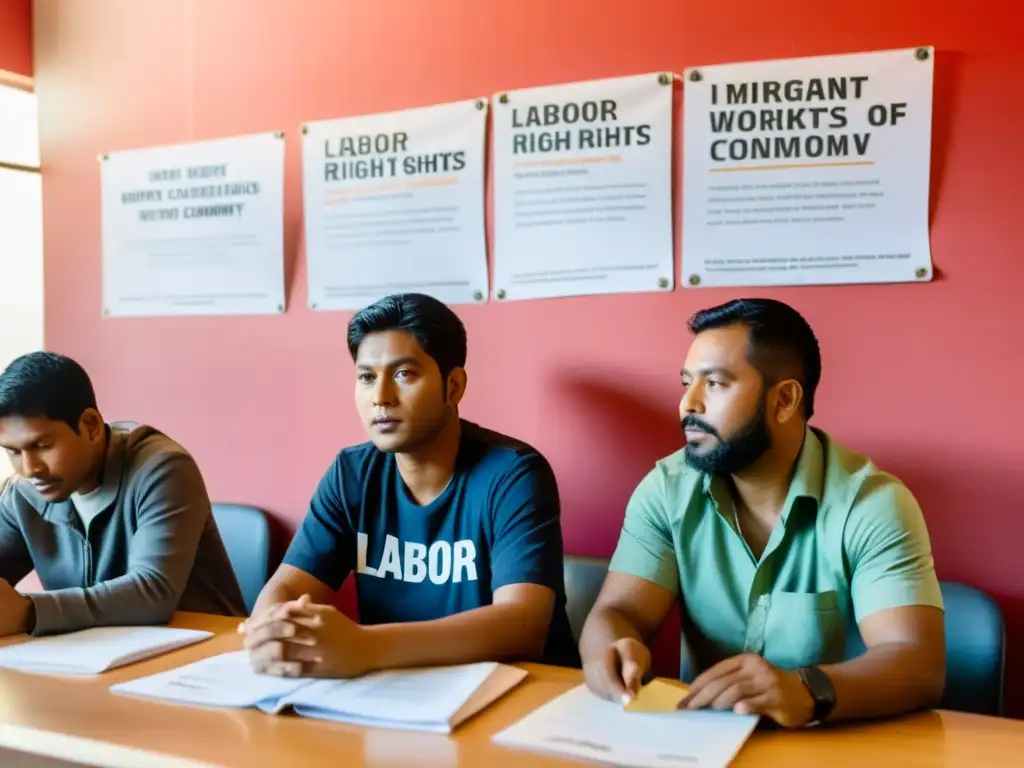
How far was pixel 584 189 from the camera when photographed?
6.06 ft

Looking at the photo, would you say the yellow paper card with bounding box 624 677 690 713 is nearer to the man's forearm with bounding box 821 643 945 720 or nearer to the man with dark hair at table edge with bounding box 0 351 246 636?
the man's forearm with bounding box 821 643 945 720

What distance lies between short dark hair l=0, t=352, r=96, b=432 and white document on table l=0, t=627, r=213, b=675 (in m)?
0.42

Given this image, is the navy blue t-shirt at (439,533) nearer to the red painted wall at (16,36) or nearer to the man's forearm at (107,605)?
the man's forearm at (107,605)

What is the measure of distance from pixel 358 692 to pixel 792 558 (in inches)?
25.7

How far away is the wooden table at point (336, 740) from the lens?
0.94 metres

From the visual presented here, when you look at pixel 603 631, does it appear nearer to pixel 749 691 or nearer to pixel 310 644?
pixel 749 691

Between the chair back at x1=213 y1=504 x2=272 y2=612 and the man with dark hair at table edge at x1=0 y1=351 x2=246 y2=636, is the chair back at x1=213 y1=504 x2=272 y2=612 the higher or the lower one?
the lower one

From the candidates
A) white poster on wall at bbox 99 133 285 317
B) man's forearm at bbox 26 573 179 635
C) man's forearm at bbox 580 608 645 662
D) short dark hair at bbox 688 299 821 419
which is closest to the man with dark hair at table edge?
man's forearm at bbox 26 573 179 635

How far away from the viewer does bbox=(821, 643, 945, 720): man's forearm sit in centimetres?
103

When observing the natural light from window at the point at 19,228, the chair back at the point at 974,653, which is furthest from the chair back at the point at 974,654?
the natural light from window at the point at 19,228

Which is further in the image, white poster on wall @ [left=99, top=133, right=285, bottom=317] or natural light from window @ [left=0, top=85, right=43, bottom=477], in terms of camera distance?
natural light from window @ [left=0, top=85, right=43, bottom=477]

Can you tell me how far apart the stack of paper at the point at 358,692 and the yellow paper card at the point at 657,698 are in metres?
0.18

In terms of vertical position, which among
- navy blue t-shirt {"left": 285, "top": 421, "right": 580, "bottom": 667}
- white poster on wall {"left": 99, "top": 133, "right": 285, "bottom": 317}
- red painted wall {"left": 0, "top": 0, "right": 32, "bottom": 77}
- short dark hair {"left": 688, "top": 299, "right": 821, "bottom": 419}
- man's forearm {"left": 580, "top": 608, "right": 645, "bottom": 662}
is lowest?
man's forearm {"left": 580, "top": 608, "right": 645, "bottom": 662}

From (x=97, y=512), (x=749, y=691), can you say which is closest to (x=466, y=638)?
(x=749, y=691)
